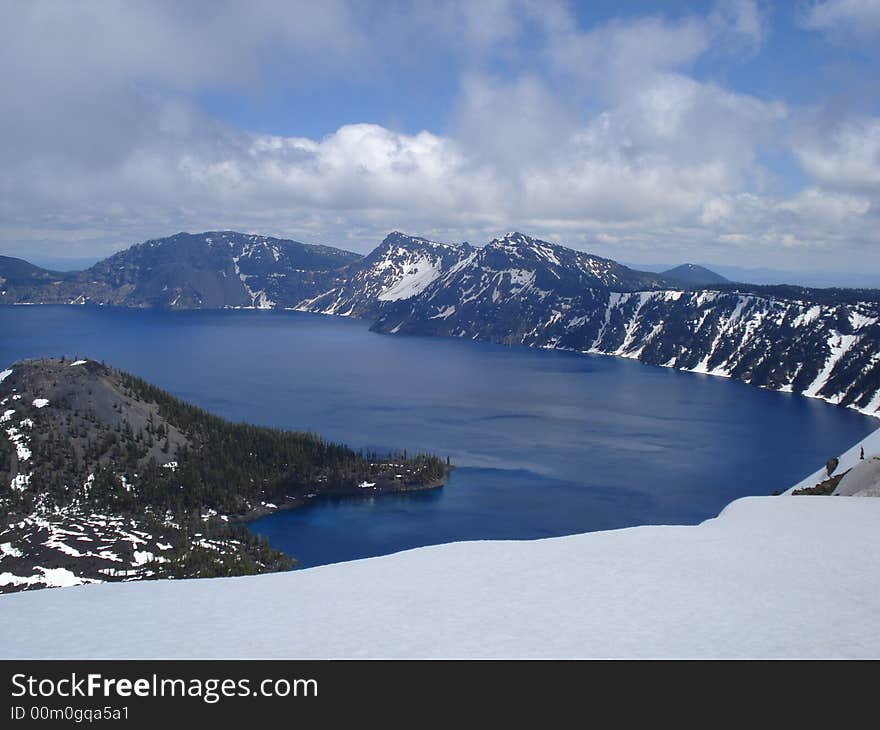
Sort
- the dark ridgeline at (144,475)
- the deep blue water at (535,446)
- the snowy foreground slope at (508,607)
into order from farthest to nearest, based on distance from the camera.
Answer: the deep blue water at (535,446), the dark ridgeline at (144,475), the snowy foreground slope at (508,607)

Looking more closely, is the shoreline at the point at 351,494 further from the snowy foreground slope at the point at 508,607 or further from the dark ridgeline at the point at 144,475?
the snowy foreground slope at the point at 508,607

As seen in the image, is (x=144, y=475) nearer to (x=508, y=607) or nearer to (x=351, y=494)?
(x=351, y=494)

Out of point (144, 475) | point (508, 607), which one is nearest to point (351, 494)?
point (144, 475)

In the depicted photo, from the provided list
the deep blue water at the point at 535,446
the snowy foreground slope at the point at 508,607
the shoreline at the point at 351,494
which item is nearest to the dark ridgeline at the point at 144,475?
the shoreline at the point at 351,494

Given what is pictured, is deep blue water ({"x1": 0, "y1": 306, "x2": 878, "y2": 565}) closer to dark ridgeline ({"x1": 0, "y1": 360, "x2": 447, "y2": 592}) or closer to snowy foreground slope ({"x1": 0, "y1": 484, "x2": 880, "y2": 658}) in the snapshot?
dark ridgeline ({"x1": 0, "y1": 360, "x2": 447, "y2": 592})

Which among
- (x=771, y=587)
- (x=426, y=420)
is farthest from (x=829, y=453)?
(x=771, y=587)

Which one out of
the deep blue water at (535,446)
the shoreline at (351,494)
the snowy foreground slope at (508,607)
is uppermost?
the snowy foreground slope at (508,607)

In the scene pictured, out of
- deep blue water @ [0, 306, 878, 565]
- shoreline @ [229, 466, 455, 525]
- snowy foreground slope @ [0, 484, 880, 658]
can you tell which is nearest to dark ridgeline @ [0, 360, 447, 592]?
shoreline @ [229, 466, 455, 525]
